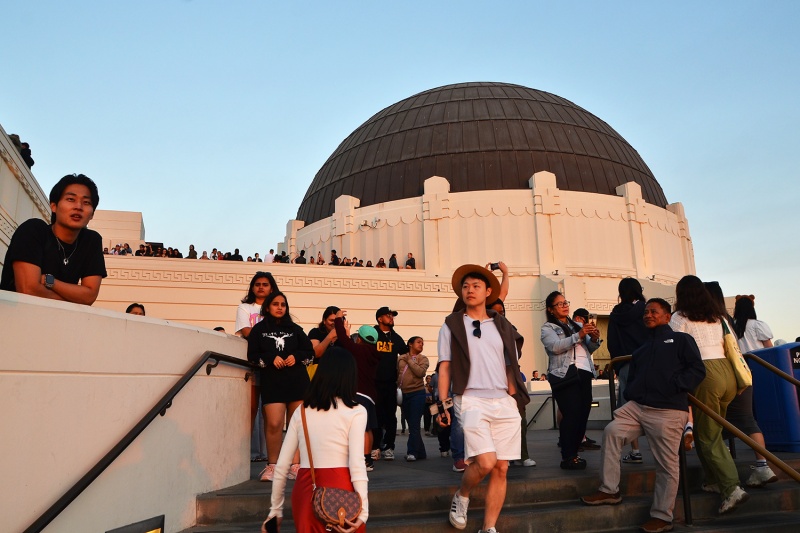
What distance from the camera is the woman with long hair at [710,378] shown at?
16.7 feet

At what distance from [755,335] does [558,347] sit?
304 centimetres

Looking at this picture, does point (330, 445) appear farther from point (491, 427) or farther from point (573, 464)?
point (573, 464)

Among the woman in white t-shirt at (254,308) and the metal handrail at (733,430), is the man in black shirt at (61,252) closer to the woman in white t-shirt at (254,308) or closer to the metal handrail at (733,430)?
the woman in white t-shirt at (254,308)

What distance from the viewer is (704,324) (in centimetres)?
541

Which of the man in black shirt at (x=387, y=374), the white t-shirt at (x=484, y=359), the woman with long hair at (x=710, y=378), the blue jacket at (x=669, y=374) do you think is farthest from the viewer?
the man in black shirt at (x=387, y=374)

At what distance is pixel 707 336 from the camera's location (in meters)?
5.36

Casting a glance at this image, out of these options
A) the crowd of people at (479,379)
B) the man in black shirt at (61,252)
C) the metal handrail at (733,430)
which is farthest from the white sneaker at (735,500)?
the man in black shirt at (61,252)

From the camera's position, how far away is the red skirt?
3127 mm

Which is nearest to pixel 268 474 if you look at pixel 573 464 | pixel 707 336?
pixel 573 464

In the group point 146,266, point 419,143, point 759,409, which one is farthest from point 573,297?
point 759,409

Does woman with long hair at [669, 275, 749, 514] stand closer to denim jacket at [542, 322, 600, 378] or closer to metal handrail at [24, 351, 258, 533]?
denim jacket at [542, 322, 600, 378]

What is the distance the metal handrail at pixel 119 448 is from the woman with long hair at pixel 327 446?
99 cm

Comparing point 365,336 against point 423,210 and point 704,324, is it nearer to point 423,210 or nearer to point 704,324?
point 704,324

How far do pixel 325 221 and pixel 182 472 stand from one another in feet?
87.9
